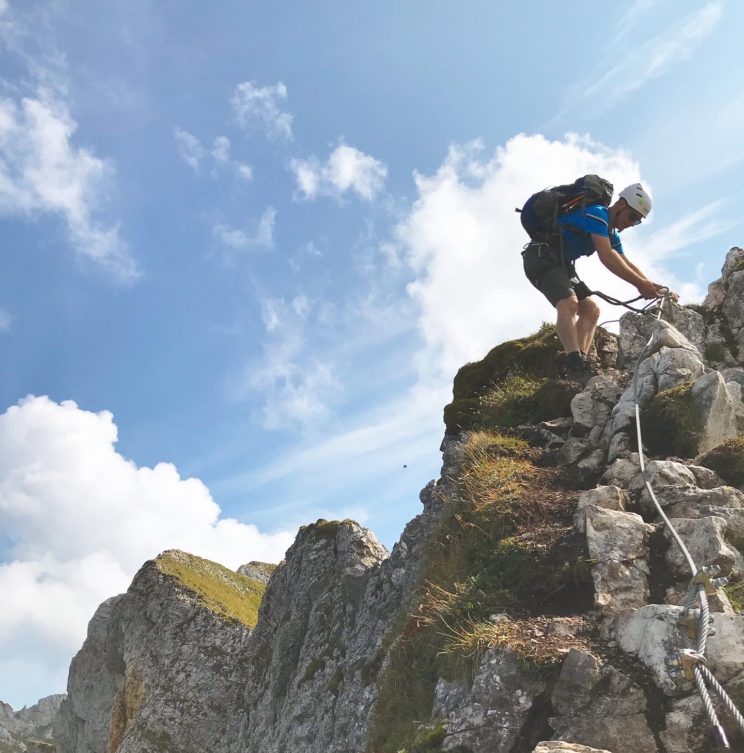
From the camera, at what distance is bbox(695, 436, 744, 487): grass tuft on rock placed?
8.95 m

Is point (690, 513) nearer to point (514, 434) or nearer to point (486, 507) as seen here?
point (486, 507)

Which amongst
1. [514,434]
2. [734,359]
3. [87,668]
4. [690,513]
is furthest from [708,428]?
[87,668]

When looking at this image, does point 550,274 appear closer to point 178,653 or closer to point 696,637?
point 696,637

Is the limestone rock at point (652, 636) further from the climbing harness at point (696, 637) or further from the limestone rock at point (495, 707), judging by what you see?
the limestone rock at point (495, 707)

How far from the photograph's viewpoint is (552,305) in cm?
1384

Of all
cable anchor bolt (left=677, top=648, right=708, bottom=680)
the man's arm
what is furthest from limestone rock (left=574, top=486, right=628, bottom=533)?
the man's arm

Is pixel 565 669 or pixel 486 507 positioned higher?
pixel 486 507

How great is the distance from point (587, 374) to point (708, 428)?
418 cm

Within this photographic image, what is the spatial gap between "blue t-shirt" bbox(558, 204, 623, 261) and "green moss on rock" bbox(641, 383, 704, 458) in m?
3.70

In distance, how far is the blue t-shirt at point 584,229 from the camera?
42.4 ft

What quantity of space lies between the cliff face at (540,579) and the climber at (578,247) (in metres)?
1.00

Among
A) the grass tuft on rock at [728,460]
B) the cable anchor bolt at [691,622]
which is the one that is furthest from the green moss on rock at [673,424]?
the cable anchor bolt at [691,622]

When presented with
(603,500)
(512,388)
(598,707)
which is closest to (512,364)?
(512,388)

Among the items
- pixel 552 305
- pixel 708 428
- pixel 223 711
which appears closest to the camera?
pixel 708 428
